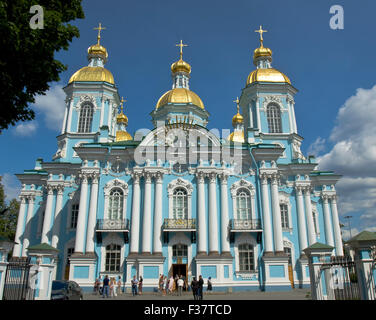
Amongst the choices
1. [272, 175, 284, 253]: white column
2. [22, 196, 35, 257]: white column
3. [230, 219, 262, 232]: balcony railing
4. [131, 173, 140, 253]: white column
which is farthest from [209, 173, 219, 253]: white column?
[22, 196, 35, 257]: white column

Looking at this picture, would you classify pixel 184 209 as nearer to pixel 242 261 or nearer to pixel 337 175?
pixel 242 261

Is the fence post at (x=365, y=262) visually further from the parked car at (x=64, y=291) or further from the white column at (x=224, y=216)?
the white column at (x=224, y=216)

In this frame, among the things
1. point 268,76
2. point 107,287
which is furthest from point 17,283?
point 268,76

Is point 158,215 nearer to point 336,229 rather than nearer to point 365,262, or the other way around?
point 365,262

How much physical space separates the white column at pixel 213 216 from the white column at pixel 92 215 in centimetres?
781

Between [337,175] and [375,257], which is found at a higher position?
[337,175]

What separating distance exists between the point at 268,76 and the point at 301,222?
13.3m

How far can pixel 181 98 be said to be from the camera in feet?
98.9

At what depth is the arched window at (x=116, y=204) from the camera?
74.2ft

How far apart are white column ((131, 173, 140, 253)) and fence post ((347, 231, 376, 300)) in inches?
575

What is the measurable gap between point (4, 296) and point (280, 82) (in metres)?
25.7
